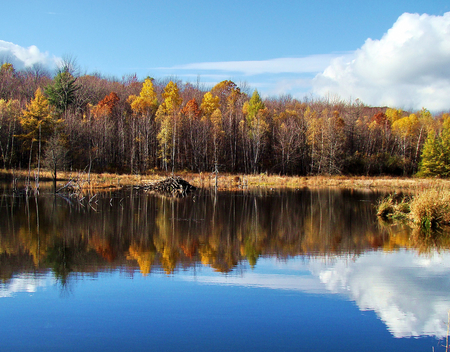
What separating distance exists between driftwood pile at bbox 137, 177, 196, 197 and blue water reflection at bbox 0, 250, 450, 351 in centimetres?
2120

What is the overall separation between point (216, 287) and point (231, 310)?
1.22m

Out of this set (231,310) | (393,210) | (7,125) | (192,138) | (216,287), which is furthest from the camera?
(192,138)

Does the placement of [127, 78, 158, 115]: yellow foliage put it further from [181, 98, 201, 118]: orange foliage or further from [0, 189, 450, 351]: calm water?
[0, 189, 450, 351]: calm water

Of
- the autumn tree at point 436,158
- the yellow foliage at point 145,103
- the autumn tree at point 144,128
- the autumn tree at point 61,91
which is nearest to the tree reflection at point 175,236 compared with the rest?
the autumn tree at point 144,128

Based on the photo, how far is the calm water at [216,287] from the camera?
221 inches

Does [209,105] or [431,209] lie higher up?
[209,105]

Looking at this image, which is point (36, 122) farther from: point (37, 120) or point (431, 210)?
point (431, 210)

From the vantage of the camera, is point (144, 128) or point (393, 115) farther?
point (393, 115)

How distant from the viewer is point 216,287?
7.75 metres

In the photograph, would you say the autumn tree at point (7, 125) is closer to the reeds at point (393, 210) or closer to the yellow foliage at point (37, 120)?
the yellow foliage at point (37, 120)

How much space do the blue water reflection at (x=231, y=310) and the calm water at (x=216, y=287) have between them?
2cm

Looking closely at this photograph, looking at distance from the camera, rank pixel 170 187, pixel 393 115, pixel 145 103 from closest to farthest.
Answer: pixel 170 187, pixel 145 103, pixel 393 115

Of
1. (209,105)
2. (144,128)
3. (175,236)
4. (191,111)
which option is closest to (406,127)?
(209,105)

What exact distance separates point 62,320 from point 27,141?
4442cm
